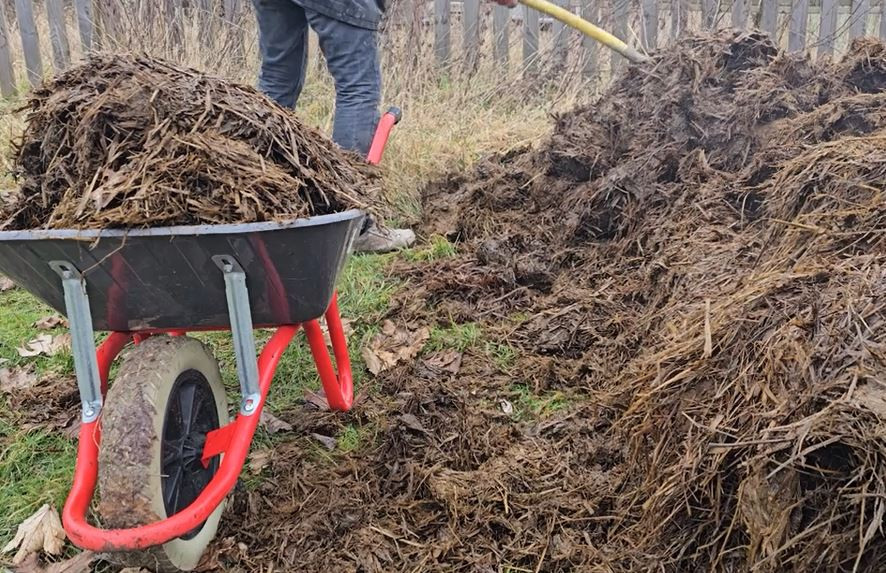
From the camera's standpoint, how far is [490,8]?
293 inches

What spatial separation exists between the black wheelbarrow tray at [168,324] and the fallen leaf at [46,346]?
1405 mm

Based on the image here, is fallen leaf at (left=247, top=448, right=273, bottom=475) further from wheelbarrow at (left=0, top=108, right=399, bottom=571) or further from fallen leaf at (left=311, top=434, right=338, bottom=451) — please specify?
wheelbarrow at (left=0, top=108, right=399, bottom=571)

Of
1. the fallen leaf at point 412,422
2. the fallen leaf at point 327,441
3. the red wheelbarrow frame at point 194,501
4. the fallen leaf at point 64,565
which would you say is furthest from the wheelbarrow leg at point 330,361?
the fallen leaf at point 64,565

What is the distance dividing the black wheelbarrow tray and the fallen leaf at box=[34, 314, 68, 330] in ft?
5.68

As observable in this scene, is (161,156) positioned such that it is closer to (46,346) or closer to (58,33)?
(46,346)

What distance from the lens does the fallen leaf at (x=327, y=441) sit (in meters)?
2.55

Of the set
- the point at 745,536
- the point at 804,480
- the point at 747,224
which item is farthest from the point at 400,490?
the point at 747,224

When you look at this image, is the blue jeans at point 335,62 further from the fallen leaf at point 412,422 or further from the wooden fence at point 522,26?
the wooden fence at point 522,26

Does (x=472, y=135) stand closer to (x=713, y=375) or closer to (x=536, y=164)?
(x=536, y=164)

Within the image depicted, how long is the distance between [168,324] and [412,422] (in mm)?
917

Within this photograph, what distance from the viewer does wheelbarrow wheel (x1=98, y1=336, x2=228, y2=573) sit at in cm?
173

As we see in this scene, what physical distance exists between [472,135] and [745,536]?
15.0 feet

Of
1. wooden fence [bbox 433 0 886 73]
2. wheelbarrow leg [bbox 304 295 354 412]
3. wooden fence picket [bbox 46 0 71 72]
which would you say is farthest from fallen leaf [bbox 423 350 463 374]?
wooden fence picket [bbox 46 0 71 72]

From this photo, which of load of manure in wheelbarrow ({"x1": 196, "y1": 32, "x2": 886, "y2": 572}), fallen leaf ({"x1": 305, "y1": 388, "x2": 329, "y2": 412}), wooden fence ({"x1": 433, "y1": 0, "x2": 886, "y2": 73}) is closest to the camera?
load of manure in wheelbarrow ({"x1": 196, "y1": 32, "x2": 886, "y2": 572})
